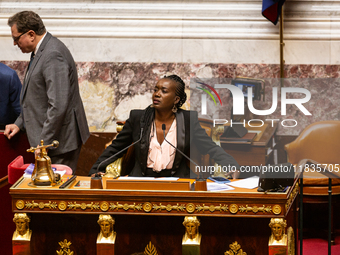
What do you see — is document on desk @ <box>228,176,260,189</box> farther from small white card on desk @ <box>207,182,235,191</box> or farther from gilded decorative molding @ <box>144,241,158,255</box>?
gilded decorative molding @ <box>144,241,158,255</box>

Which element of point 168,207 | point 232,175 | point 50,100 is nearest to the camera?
point 168,207

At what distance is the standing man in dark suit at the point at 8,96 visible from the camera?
162 inches

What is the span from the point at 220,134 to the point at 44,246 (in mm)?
2152

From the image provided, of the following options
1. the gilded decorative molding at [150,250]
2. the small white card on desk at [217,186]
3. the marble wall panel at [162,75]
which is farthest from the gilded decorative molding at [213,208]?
the marble wall panel at [162,75]

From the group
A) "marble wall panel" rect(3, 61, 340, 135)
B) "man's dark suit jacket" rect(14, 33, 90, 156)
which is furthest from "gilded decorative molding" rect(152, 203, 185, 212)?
"marble wall panel" rect(3, 61, 340, 135)

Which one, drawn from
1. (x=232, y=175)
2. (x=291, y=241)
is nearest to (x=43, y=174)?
(x=232, y=175)

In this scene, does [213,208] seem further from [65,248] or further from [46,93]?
[46,93]

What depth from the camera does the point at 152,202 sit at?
253 centimetres

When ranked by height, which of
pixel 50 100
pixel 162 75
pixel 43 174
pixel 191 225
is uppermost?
pixel 162 75

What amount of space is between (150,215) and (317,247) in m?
1.85

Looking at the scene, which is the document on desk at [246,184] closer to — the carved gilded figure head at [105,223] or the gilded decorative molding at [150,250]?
the gilded decorative molding at [150,250]

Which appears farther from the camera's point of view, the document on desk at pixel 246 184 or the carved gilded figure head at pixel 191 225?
the document on desk at pixel 246 184

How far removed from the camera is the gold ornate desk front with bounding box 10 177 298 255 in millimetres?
2471

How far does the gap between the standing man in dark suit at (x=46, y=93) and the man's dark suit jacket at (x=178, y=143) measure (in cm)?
40
